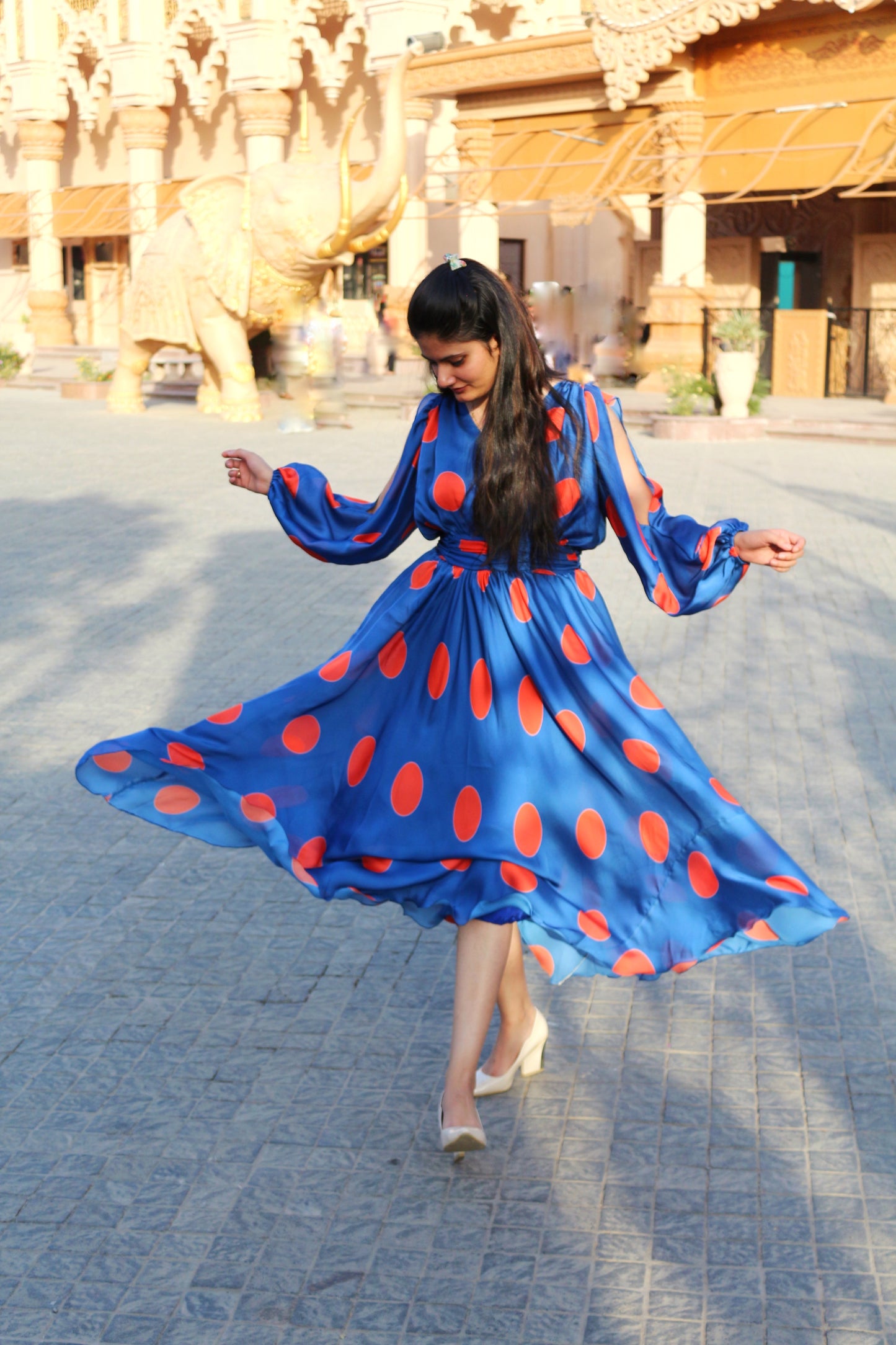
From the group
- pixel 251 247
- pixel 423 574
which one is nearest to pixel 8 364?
pixel 251 247

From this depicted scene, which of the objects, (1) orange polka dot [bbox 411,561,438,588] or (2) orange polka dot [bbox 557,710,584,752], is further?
(1) orange polka dot [bbox 411,561,438,588]

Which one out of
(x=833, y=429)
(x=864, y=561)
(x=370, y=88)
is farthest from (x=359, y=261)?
(x=864, y=561)

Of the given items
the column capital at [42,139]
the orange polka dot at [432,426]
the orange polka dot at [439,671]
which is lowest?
the orange polka dot at [439,671]

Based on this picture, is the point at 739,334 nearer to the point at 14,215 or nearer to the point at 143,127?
the point at 143,127

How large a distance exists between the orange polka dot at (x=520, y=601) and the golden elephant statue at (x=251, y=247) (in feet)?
47.4

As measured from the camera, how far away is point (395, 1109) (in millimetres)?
3148

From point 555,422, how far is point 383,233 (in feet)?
49.7

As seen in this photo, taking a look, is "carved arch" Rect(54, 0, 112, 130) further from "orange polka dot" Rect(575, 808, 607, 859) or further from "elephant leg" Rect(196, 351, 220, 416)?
"orange polka dot" Rect(575, 808, 607, 859)

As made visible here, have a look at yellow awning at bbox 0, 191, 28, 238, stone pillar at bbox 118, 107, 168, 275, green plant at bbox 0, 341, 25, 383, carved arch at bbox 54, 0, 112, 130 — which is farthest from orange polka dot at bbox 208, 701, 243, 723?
yellow awning at bbox 0, 191, 28, 238

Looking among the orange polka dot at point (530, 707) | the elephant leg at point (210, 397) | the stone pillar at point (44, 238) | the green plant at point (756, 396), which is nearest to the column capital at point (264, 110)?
the stone pillar at point (44, 238)

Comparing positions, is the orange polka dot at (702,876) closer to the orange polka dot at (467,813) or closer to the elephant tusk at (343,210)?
the orange polka dot at (467,813)

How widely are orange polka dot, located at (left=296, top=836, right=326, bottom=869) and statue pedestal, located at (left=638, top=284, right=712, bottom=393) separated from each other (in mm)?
20353

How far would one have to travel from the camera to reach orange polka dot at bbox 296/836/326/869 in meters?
3.14

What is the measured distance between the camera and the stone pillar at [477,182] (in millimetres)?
25203
